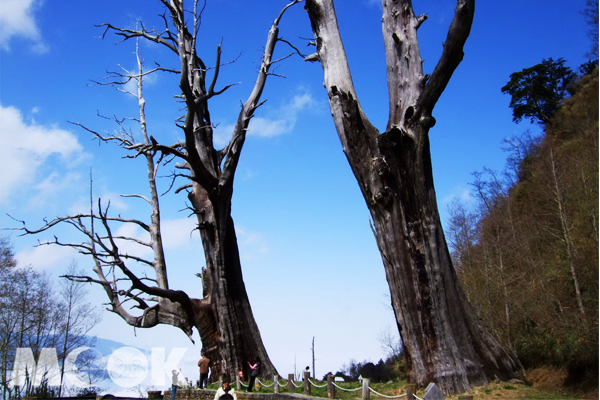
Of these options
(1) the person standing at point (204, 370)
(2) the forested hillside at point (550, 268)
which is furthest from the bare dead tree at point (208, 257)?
(2) the forested hillside at point (550, 268)

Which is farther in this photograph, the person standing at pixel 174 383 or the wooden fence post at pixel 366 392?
the person standing at pixel 174 383

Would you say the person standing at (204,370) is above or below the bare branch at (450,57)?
below

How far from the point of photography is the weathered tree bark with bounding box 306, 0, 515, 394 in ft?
26.2

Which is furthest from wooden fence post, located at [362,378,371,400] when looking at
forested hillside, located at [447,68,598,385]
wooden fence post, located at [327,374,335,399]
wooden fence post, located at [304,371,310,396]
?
forested hillside, located at [447,68,598,385]

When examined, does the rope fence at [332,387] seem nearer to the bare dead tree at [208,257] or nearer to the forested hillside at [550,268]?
the bare dead tree at [208,257]

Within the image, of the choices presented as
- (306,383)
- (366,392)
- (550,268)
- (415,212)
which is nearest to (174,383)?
(306,383)

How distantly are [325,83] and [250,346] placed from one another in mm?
8880

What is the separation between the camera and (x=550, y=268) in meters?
21.9

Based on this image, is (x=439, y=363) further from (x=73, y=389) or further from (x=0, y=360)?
(x=0, y=360)

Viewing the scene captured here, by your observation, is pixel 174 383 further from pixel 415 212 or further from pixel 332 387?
pixel 415 212

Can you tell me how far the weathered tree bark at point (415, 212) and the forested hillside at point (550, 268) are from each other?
12.2m

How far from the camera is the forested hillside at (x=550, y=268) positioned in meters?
18.7

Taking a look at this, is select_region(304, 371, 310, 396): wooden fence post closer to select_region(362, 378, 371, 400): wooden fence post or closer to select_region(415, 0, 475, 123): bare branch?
select_region(362, 378, 371, 400): wooden fence post

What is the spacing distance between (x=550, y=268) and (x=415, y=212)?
16.5 meters
